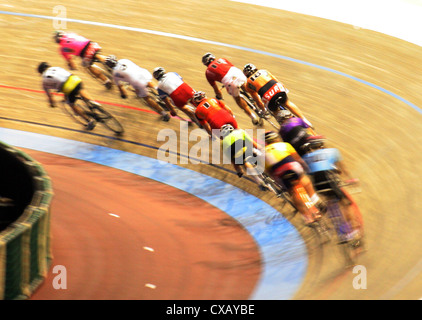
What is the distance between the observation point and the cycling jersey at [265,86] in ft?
30.8

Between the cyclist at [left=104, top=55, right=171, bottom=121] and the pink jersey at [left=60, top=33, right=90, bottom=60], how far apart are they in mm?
752

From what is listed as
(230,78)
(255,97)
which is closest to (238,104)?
(255,97)

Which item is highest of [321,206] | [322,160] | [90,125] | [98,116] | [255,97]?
[322,160]

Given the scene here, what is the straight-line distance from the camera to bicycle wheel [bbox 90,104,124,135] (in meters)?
9.69

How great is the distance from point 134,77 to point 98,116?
2.59 feet

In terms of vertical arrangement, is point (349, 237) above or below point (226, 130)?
below

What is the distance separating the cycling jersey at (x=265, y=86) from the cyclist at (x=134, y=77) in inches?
60.2

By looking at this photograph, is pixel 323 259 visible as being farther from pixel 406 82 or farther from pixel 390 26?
pixel 390 26

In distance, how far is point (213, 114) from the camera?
28.9ft

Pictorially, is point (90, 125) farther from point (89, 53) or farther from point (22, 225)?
point (22, 225)

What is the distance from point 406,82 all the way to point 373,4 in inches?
142

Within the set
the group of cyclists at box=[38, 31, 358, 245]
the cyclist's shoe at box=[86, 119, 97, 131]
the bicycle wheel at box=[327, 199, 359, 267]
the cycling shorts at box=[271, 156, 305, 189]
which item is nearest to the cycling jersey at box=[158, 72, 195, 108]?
the group of cyclists at box=[38, 31, 358, 245]

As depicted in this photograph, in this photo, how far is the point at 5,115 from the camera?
1044 cm
